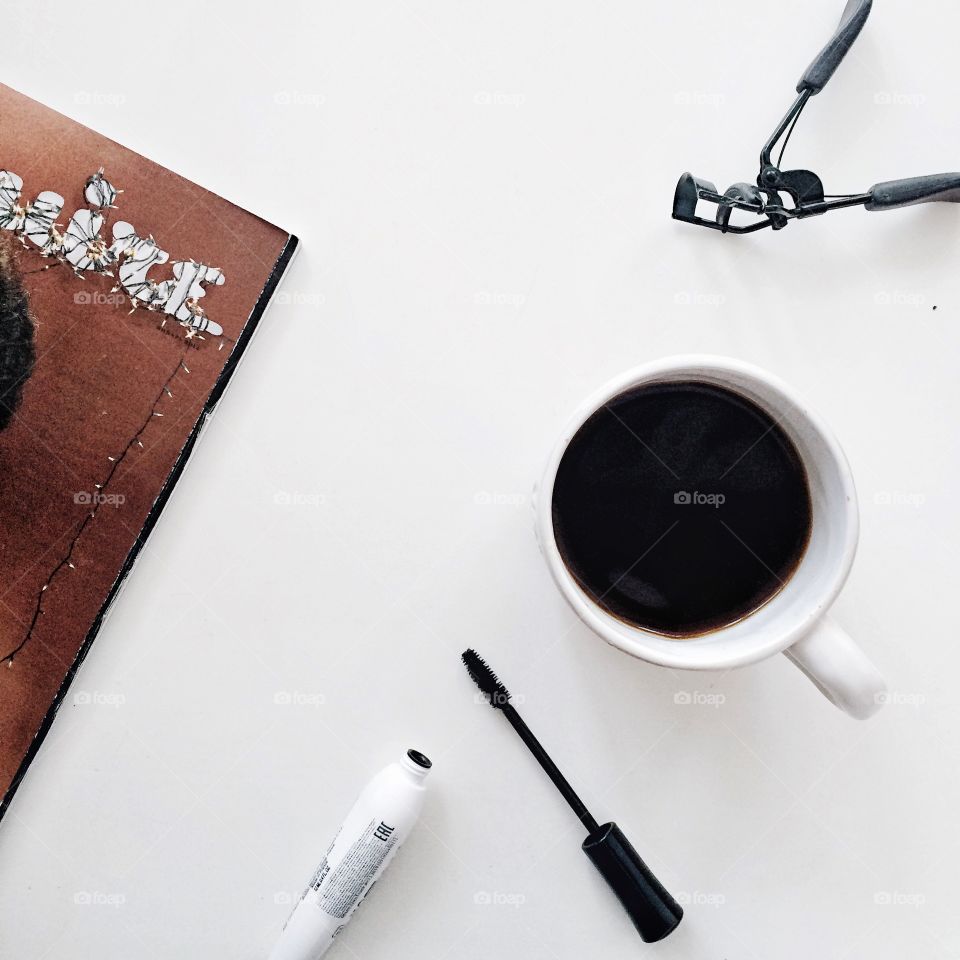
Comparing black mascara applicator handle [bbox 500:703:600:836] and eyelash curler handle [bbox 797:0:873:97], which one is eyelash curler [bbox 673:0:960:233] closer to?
eyelash curler handle [bbox 797:0:873:97]

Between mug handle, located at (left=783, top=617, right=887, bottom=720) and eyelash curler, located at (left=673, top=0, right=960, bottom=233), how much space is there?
0.29 m

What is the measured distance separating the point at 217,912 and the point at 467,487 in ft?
1.22

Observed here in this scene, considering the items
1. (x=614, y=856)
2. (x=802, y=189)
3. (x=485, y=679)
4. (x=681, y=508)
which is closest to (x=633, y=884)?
(x=614, y=856)

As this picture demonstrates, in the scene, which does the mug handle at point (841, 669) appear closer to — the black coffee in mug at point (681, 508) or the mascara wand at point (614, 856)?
the black coffee in mug at point (681, 508)

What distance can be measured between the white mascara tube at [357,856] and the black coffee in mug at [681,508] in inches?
8.2

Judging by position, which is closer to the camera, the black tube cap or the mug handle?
the mug handle

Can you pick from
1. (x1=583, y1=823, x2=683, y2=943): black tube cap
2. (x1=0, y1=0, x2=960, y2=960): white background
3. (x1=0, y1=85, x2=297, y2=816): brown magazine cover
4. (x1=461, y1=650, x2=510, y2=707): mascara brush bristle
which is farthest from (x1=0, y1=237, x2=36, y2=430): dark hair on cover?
(x1=583, y1=823, x2=683, y2=943): black tube cap

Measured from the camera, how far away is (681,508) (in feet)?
1.73

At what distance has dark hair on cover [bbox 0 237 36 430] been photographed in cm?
60

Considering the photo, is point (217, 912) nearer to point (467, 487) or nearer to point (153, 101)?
point (467, 487)

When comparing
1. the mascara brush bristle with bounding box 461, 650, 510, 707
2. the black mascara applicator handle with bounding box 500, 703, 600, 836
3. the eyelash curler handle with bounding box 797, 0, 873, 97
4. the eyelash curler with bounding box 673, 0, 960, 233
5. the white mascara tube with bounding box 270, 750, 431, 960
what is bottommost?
the white mascara tube with bounding box 270, 750, 431, 960

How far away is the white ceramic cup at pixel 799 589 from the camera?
1.51 feet

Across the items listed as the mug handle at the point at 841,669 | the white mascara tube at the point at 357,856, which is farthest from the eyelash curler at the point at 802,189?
the white mascara tube at the point at 357,856

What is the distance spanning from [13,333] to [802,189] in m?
0.57
